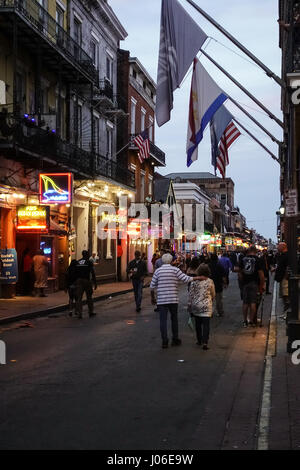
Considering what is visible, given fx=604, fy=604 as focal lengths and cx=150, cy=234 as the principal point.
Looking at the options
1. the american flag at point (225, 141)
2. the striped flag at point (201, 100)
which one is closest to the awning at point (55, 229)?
the american flag at point (225, 141)

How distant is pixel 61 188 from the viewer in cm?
2186

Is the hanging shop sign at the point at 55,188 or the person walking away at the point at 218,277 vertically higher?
Answer: the hanging shop sign at the point at 55,188

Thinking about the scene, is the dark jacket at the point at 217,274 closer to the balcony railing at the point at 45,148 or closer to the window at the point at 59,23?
the balcony railing at the point at 45,148

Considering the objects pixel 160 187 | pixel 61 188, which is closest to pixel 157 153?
pixel 160 187

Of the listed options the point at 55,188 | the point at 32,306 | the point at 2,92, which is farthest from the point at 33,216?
the point at 2,92

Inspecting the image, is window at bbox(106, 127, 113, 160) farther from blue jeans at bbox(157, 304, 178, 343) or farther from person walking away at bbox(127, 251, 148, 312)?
blue jeans at bbox(157, 304, 178, 343)

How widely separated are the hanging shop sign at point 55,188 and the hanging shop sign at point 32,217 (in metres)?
0.49

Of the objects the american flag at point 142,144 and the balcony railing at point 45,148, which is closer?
the balcony railing at point 45,148

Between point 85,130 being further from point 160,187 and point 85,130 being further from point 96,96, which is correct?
point 160,187

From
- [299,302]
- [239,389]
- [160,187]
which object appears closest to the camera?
[239,389]

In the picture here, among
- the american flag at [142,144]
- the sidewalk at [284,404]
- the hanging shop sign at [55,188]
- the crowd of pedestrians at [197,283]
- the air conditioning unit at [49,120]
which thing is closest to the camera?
the sidewalk at [284,404]

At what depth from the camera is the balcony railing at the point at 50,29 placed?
62.4 feet

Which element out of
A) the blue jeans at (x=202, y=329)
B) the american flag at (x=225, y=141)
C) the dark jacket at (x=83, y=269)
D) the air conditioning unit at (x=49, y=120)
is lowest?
the blue jeans at (x=202, y=329)
